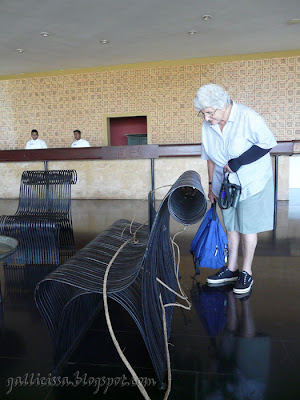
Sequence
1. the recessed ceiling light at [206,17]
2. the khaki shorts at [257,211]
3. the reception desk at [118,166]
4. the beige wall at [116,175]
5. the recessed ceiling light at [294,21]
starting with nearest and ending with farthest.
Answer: the khaki shorts at [257,211] < the recessed ceiling light at [206,17] < the recessed ceiling light at [294,21] < the reception desk at [118,166] < the beige wall at [116,175]

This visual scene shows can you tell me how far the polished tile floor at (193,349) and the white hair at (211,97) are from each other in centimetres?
125

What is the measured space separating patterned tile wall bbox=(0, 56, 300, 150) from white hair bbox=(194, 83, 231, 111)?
728 cm

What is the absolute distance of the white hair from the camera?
1.87 meters

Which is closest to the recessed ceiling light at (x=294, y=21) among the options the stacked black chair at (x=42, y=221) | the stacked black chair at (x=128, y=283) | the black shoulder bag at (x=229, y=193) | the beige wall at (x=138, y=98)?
the beige wall at (x=138, y=98)

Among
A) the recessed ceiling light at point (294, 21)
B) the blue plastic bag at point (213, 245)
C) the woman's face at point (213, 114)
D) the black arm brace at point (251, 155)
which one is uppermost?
the recessed ceiling light at point (294, 21)

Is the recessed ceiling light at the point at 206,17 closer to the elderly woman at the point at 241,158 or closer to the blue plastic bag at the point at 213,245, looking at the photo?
the elderly woman at the point at 241,158

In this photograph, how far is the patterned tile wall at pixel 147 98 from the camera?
8.57 metres

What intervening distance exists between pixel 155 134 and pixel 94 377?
8.24 meters

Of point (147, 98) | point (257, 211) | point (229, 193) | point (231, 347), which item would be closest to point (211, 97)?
point (229, 193)

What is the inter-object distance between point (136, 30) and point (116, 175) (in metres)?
2.89

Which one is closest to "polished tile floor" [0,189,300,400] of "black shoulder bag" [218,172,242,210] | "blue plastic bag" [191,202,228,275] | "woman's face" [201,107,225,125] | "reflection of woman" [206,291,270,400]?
"reflection of woman" [206,291,270,400]

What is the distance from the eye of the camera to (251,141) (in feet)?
6.60

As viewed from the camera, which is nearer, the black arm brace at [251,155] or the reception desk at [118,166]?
the black arm brace at [251,155]

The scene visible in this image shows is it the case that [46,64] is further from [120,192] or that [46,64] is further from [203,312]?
[203,312]
